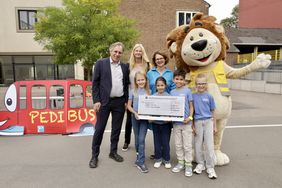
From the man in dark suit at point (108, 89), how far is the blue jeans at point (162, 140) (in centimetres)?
69

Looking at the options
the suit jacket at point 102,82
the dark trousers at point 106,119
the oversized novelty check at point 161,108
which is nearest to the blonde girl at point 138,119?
the oversized novelty check at point 161,108

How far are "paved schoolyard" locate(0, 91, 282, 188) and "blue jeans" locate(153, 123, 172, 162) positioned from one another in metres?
0.21

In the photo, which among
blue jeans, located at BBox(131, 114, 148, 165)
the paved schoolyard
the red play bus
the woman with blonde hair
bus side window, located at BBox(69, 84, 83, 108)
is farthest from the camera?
bus side window, located at BBox(69, 84, 83, 108)

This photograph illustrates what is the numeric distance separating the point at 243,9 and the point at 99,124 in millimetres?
34459

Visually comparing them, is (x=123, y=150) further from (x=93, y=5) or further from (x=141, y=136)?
(x=93, y=5)

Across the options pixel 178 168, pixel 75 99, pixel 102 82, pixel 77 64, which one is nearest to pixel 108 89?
pixel 102 82

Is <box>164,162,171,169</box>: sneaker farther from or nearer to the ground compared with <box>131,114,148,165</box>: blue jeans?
nearer to the ground

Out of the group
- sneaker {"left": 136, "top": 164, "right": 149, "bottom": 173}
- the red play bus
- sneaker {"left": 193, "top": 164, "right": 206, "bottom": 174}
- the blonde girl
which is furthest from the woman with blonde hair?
the red play bus

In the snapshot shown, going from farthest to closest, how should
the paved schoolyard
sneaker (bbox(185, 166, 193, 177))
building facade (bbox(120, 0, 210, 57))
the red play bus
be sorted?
building facade (bbox(120, 0, 210, 57)) < the red play bus < sneaker (bbox(185, 166, 193, 177)) < the paved schoolyard

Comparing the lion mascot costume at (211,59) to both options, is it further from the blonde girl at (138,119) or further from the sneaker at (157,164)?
the sneaker at (157,164)

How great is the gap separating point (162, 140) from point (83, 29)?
646 centimetres

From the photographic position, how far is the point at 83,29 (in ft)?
28.2

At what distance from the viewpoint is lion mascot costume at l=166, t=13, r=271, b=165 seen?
336 centimetres

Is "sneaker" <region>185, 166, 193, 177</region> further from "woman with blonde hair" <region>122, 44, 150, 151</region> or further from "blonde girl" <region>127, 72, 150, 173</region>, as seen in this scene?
"woman with blonde hair" <region>122, 44, 150, 151</region>
